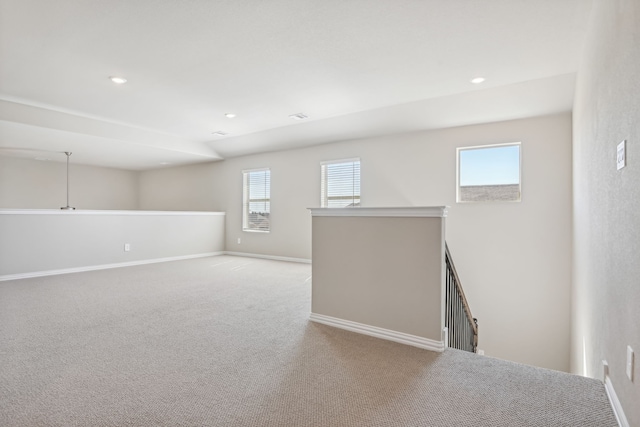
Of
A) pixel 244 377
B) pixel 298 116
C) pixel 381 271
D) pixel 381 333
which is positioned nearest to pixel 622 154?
pixel 381 271

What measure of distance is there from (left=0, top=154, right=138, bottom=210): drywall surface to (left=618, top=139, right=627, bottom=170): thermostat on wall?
9080mm

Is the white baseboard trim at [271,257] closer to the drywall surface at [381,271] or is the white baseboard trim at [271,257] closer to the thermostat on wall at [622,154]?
the drywall surface at [381,271]

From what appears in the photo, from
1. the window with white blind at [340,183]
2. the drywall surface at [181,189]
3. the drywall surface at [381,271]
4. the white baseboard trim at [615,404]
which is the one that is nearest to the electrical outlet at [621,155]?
the drywall surface at [381,271]

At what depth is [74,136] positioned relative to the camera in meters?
5.44

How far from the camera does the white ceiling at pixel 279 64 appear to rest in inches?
100

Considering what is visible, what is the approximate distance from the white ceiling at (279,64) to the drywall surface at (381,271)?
1.66 meters

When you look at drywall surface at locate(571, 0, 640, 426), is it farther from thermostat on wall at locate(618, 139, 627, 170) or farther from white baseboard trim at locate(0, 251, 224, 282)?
white baseboard trim at locate(0, 251, 224, 282)

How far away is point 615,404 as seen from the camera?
1634mm

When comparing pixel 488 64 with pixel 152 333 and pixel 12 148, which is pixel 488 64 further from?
pixel 12 148

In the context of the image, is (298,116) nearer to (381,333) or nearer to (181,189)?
(381,333)

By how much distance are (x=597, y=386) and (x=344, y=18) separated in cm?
306

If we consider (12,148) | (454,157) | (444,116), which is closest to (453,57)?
(444,116)

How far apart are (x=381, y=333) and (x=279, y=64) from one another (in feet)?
9.36

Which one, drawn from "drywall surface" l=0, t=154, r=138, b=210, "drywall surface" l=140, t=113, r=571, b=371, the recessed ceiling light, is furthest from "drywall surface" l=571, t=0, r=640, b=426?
"drywall surface" l=0, t=154, r=138, b=210
